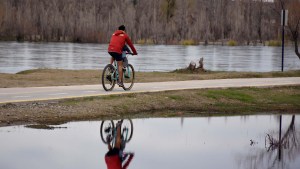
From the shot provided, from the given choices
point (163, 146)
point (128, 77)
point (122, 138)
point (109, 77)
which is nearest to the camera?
point (163, 146)

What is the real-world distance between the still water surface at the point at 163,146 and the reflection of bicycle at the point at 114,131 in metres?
0.12

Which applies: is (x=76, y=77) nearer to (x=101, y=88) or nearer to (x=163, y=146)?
(x=101, y=88)

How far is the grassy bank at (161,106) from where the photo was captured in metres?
→ 14.8

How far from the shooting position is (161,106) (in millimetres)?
17500

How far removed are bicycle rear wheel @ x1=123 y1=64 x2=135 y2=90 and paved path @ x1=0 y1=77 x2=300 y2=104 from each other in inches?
6.9

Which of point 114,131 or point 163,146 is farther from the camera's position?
point 114,131

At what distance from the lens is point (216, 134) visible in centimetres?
1397

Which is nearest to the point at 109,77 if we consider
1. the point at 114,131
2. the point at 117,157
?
the point at 114,131

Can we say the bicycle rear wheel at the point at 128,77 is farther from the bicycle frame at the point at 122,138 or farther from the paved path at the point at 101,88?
the bicycle frame at the point at 122,138

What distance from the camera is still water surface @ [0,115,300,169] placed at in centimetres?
1065

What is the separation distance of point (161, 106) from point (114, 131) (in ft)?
13.3

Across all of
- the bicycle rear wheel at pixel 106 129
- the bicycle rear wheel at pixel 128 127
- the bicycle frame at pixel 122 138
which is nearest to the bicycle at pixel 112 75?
the bicycle rear wheel at pixel 128 127

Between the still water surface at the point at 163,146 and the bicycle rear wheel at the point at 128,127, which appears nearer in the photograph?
the still water surface at the point at 163,146

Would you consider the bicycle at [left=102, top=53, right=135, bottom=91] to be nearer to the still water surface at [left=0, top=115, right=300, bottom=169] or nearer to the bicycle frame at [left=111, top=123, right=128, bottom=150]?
the still water surface at [left=0, top=115, right=300, bottom=169]
